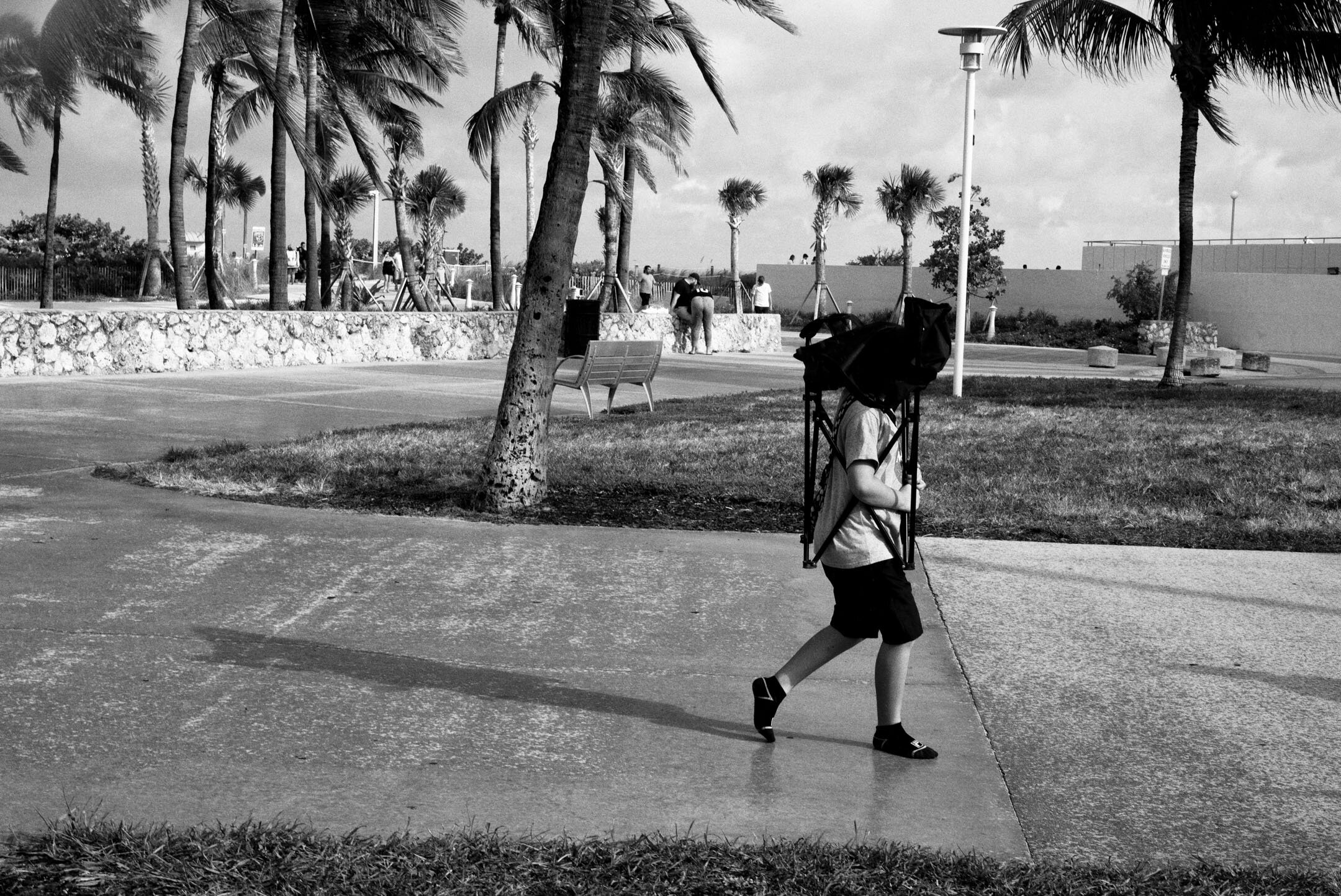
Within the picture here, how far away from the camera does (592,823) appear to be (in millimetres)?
3367

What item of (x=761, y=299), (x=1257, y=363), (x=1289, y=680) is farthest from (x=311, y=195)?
(x=1289, y=680)

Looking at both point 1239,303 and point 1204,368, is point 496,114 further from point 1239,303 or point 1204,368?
point 1239,303

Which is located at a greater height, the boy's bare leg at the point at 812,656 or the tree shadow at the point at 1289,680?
the boy's bare leg at the point at 812,656

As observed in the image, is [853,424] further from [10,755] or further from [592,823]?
[10,755]

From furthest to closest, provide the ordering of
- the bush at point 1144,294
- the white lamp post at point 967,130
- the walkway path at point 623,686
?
the bush at point 1144,294, the white lamp post at point 967,130, the walkway path at point 623,686

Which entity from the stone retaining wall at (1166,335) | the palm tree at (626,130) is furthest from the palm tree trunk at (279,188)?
the stone retaining wall at (1166,335)

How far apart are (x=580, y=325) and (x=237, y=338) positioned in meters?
5.83

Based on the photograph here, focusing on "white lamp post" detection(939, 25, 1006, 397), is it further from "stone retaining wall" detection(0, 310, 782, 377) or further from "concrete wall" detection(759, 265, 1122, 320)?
"concrete wall" detection(759, 265, 1122, 320)

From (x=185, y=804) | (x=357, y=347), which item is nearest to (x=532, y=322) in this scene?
(x=185, y=804)

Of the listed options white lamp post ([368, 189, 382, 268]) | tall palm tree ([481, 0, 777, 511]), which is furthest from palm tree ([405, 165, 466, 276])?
tall palm tree ([481, 0, 777, 511])

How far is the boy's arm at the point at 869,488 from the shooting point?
12.4 feet

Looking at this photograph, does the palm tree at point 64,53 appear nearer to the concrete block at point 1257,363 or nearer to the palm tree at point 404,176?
the palm tree at point 404,176

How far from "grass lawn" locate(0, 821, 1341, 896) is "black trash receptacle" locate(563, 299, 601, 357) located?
18692mm

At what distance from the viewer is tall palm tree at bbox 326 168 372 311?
3098 centimetres
